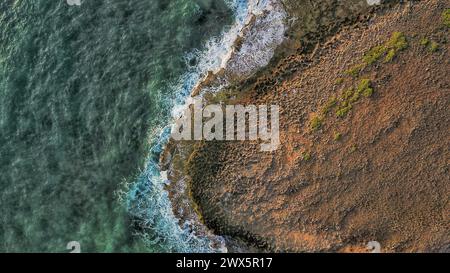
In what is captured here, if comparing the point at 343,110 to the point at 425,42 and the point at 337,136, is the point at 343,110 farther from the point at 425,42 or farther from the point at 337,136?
the point at 425,42

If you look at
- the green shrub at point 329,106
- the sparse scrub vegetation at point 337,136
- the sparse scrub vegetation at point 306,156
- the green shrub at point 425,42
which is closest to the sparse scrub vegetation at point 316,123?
the green shrub at point 329,106

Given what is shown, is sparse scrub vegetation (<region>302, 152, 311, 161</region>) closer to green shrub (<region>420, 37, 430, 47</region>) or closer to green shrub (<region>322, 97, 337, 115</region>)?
green shrub (<region>322, 97, 337, 115</region>)

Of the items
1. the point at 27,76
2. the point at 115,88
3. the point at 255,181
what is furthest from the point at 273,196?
the point at 27,76

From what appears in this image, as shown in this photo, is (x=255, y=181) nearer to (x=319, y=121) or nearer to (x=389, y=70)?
(x=319, y=121)

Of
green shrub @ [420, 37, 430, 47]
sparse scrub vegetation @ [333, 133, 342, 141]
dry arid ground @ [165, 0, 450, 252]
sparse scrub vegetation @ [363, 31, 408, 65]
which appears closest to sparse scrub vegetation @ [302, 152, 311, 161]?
dry arid ground @ [165, 0, 450, 252]

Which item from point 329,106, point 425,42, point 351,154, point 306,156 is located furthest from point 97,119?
point 425,42
